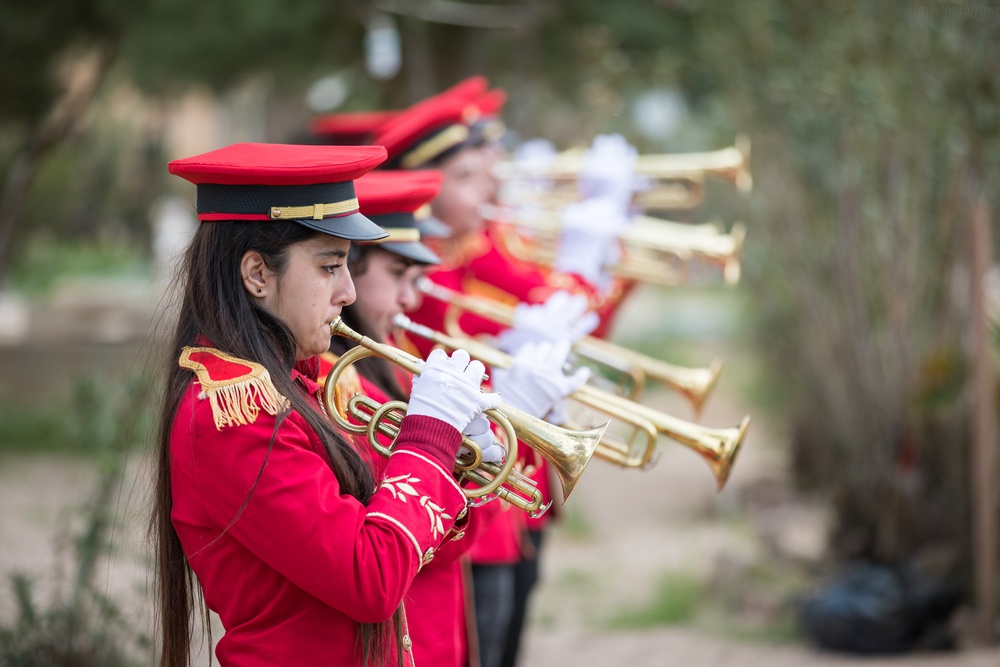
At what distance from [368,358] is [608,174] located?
264 centimetres

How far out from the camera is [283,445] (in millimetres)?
1683

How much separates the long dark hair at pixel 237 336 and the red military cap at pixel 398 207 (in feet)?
2.22

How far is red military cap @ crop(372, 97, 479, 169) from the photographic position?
3514mm

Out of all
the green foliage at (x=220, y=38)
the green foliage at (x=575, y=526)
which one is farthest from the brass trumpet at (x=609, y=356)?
the green foliage at (x=220, y=38)

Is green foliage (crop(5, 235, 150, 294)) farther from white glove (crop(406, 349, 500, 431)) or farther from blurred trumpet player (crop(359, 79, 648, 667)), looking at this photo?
white glove (crop(406, 349, 500, 431))

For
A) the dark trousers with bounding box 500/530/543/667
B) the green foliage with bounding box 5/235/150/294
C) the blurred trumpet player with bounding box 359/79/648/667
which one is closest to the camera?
the blurred trumpet player with bounding box 359/79/648/667

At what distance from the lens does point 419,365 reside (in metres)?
1.88

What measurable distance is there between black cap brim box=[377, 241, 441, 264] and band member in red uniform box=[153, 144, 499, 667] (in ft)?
2.00

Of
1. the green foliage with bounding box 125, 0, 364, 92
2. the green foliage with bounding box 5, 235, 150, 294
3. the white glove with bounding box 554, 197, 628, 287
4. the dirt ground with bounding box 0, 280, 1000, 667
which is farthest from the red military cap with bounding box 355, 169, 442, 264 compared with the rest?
the green foliage with bounding box 5, 235, 150, 294

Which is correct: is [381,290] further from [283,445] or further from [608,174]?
[608,174]

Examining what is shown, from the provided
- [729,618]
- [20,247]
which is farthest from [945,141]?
[20,247]

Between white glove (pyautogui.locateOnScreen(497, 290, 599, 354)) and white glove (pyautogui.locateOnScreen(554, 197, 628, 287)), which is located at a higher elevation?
white glove (pyautogui.locateOnScreen(554, 197, 628, 287))

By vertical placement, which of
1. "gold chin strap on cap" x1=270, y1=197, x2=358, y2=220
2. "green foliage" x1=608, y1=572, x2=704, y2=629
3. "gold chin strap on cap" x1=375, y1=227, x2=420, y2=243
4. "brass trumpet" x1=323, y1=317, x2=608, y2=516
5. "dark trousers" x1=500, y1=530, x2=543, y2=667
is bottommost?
"green foliage" x1=608, y1=572, x2=704, y2=629

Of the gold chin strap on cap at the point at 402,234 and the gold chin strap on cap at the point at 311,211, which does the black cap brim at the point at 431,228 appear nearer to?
the gold chin strap on cap at the point at 402,234
